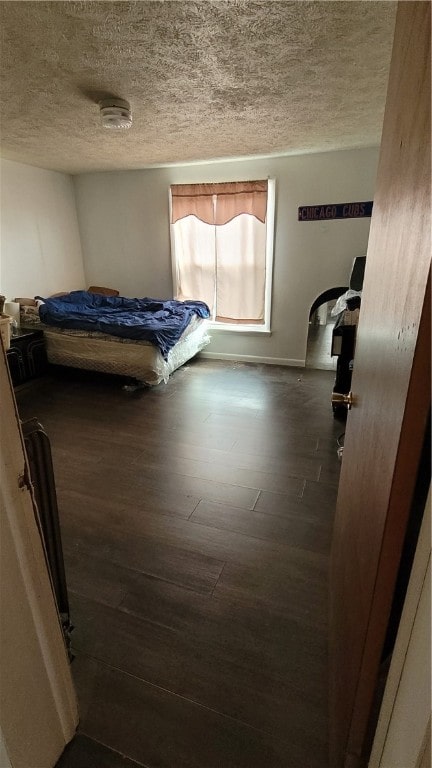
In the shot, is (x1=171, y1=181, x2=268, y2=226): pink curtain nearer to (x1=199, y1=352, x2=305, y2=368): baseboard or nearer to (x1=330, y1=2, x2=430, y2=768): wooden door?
(x1=199, y1=352, x2=305, y2=368): baseboard

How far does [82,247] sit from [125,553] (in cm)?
459

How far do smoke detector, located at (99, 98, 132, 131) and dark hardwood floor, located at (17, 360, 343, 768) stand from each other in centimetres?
219

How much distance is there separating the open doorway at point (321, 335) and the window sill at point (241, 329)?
597mm

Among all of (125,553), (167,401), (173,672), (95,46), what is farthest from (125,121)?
(173,672)

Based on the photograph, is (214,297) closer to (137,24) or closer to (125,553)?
(137,24)

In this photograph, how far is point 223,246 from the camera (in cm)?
426

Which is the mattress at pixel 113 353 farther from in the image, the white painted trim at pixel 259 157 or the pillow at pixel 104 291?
the white painted trim at pixel 259 157

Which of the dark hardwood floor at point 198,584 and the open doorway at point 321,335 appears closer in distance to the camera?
the dark hardwood floor at point 198,584

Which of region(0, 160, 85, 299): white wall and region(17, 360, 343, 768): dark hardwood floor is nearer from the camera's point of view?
region(17, 360, 343, 768): dark hardwood floor

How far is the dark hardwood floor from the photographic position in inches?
41.3

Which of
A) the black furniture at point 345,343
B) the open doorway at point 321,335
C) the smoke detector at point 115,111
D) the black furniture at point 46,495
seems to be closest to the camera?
the black furniture at point 46,495

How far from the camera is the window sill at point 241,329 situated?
4.42m

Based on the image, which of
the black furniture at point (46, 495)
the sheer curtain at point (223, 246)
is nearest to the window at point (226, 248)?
the sheer curtain at point (223, 246)

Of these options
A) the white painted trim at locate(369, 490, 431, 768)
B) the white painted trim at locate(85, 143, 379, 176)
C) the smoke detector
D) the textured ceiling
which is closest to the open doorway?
the white painted trim at locate(85, 143, 379, 176)
